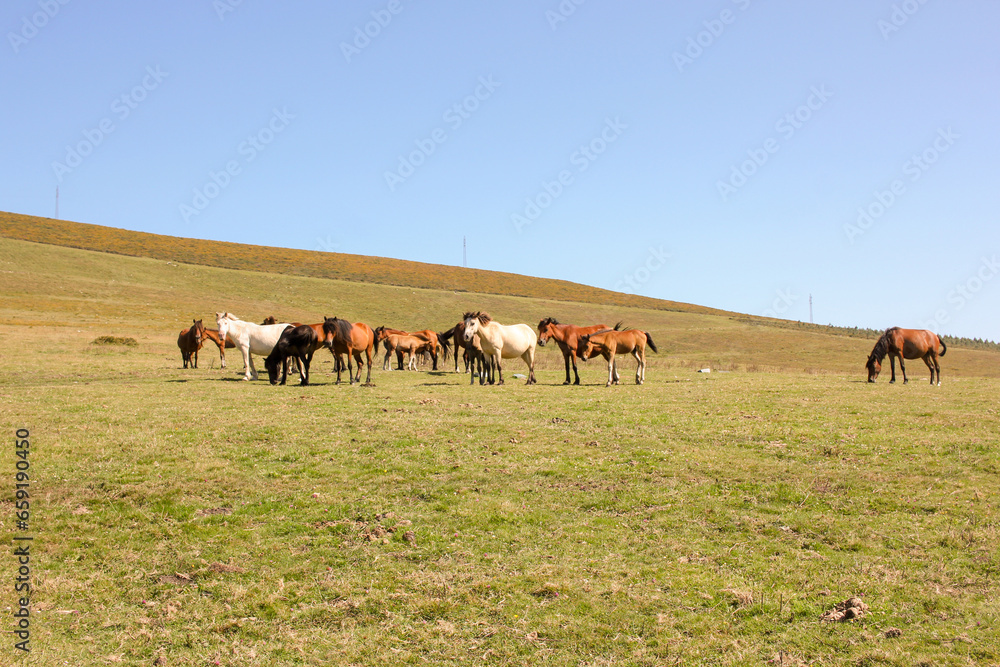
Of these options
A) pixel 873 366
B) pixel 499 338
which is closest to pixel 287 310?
pixel 499 338

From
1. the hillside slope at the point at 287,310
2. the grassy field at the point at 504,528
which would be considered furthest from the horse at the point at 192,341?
the grassy field at the point at 504,528

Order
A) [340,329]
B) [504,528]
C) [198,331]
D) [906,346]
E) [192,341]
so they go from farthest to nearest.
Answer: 1. [192,341]
2. [198,331]
3. [906,346]
4. [340,329]
5. [504,528]

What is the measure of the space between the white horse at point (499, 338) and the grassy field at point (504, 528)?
19.0 feet

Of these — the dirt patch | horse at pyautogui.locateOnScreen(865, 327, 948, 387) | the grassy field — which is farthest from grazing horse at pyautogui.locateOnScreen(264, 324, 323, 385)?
horse at pyautogui.locateOnScreen(865, 327, 948, 387)

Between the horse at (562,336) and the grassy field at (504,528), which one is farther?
the horse at (562,336)

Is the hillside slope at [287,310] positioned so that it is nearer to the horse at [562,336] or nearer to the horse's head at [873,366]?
the horse at [562,336]

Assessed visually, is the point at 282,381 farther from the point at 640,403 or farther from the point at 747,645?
the point at 747,645

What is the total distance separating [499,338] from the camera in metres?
23.6

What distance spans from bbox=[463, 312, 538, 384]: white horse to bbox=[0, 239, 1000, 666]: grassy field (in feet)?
19.0

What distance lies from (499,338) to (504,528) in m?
15.7

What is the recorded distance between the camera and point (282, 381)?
21359 mm

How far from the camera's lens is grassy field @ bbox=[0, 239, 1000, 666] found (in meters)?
5.62

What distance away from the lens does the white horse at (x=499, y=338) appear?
23.0m

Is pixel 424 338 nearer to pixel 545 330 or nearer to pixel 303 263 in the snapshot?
pixel 545 330
